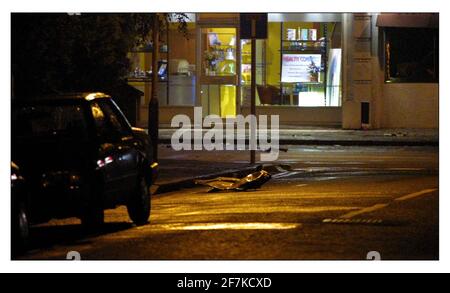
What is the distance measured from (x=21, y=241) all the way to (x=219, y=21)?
83.8ft

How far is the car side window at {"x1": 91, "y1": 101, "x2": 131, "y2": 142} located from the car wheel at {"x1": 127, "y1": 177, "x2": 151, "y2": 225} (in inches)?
25.6

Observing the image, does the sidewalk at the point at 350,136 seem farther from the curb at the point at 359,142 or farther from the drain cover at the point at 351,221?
the drain cover at the point at 351,221

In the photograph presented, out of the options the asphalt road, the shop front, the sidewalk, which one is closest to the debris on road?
the asphalt road

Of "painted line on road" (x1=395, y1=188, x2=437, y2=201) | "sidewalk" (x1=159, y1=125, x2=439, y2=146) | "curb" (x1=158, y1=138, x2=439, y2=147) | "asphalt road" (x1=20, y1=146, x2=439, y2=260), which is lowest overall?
"asphalt road" (x1=20, y1=146, x2=439, y2=260)

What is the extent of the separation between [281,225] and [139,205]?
1793 mm

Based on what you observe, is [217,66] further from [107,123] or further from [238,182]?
[107,123]

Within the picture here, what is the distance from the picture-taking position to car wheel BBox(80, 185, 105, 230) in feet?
38.7

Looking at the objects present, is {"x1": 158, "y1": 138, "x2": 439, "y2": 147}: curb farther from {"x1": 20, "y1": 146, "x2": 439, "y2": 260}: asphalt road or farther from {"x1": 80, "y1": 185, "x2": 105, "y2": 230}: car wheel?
{"x1": 80, "y1": 185, "x2": 105, "y2": 230}: car wheel

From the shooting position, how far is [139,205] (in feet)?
43.2

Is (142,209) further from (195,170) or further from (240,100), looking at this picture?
(240,100)

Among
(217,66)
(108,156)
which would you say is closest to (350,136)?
(217,66)

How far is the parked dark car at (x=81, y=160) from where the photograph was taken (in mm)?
11445

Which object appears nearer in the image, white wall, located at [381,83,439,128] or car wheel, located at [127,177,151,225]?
car wheel, located at [127,177,151,225]
